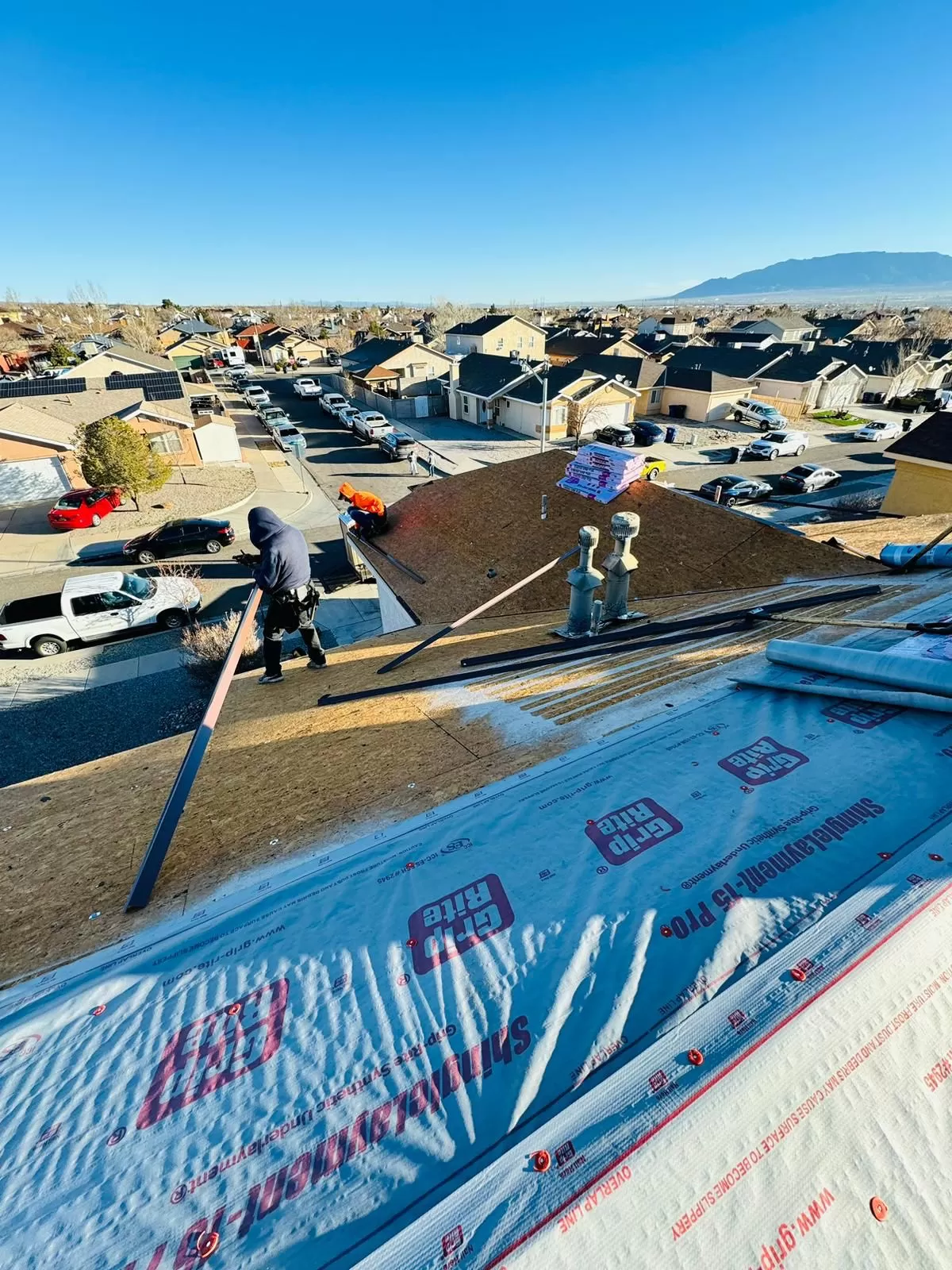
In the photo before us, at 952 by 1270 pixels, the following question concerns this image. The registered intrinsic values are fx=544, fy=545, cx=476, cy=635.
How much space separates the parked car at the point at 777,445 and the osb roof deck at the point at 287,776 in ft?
93.4

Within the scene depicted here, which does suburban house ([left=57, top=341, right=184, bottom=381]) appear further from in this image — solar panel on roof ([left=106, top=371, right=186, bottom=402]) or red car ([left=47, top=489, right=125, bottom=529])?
red car ([left=47, top=489, right=125, bottom=529])

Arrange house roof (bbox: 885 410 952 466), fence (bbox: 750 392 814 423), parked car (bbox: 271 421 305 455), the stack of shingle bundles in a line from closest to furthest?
the stack of shingle bundles < house roof (bbox: 885 410 952 466) < parked car (bbox: 271 421 305 455) < fence (bbox: 750 392 814 423)

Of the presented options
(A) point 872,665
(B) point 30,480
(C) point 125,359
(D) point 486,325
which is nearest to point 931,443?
(A) point 872,665

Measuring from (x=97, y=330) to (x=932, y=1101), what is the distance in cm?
11906

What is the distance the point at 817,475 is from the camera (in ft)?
93.5

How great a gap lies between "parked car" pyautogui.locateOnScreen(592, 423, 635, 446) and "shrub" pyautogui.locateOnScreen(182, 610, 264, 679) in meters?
28.3

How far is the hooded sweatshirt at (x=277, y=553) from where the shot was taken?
22.9 ft

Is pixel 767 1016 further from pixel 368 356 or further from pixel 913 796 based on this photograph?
pixel 368 356

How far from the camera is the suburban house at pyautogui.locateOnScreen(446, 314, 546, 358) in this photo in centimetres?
5775

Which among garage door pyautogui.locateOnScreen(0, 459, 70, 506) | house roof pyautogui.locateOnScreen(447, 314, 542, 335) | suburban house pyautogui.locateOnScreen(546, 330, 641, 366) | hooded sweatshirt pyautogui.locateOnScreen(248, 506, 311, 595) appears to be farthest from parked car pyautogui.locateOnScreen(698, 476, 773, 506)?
house roof pyautogui.locateOnScreen(447, 314, 542, 335)

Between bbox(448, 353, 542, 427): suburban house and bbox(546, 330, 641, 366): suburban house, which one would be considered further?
bbox(546, 330, 641, 366): suburban house

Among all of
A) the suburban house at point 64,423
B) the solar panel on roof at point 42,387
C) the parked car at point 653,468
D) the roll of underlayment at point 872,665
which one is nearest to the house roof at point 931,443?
the parked car at point 653,468

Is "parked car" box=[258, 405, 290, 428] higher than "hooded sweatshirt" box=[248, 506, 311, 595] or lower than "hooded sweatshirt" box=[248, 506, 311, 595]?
lower

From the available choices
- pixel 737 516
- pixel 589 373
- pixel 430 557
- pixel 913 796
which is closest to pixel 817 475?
pixel 589 373
